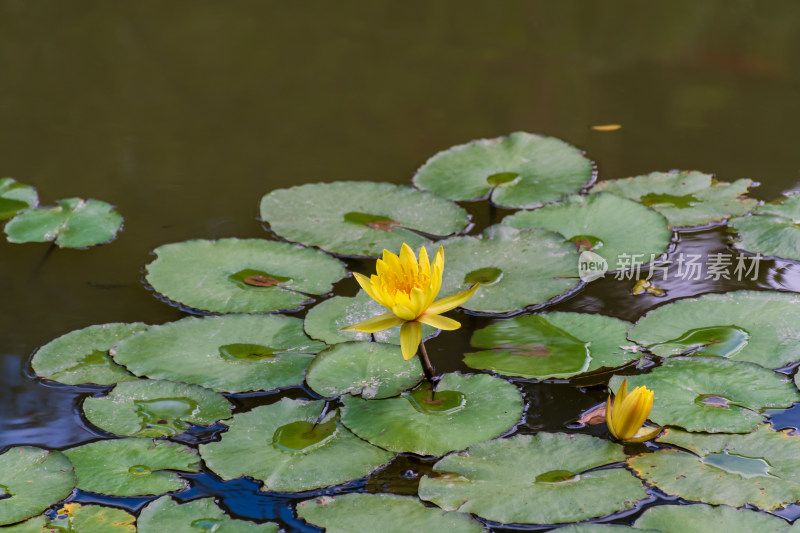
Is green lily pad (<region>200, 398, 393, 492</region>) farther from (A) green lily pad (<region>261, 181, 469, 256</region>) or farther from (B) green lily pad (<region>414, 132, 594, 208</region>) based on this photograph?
(B) green lily pad (<region>414, 132, 594, 208</region>)

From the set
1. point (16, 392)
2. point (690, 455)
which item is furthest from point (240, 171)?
point (690, 455)

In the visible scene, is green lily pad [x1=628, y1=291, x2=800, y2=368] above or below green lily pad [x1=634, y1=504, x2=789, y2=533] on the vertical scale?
above

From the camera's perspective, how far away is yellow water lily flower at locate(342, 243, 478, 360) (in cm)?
173

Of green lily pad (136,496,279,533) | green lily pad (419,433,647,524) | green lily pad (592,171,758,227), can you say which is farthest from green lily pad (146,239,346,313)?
green lily pad (592,171,758,227)

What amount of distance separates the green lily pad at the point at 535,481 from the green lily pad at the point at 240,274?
0.82 metres

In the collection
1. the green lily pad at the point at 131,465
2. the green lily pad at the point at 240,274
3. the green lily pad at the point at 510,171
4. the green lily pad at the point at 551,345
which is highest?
the green lily pad at the point at 510,171

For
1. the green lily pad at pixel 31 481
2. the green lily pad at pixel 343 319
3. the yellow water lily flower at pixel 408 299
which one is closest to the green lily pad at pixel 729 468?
the yellow water lily flower at pixel 408 299

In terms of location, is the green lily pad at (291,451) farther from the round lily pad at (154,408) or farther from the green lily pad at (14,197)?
the green lily pad at (14,197)

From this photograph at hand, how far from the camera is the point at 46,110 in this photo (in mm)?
3625

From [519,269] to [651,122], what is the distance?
1.37 meters

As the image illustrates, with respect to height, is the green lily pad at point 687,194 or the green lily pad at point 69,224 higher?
the green lily pad at point 687,194

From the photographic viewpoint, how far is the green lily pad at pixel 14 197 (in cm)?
287

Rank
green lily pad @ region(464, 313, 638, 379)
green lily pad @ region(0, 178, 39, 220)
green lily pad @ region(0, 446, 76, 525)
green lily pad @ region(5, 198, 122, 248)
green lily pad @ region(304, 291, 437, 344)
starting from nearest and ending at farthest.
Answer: green lily pad @ region(0, 446, 76, 525) → green lily pad @ region(464, 313, 638, 379) → green lily pad @ region(304, 291, 437, 344) → green lily pad @ region(5, 198, 122, 248) → green lily pad @ region(0, 178, 39, 220)

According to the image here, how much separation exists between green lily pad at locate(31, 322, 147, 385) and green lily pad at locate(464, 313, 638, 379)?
950mm
